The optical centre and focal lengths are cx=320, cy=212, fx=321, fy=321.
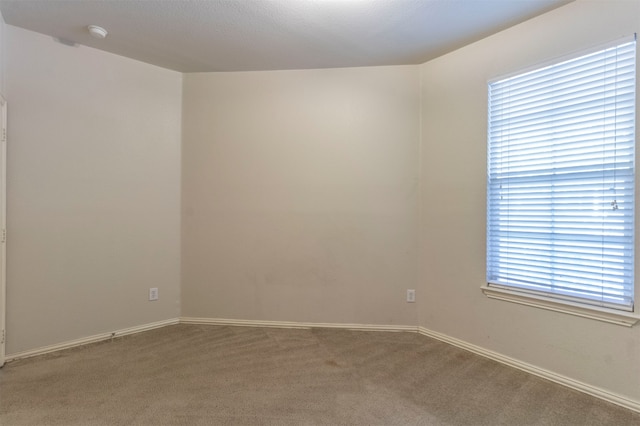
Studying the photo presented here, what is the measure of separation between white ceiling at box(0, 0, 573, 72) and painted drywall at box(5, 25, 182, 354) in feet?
0.90

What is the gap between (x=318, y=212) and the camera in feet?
10.3

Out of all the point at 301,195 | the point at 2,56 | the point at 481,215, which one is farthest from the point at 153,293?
the point at 481,215

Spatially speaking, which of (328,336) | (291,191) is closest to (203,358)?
(328,336)

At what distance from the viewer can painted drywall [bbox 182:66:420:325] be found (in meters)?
3.05

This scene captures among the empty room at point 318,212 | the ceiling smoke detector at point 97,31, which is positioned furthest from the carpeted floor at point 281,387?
the ceiling smoke detector at point 97,31

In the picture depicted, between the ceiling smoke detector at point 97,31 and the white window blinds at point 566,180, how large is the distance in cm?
301

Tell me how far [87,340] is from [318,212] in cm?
228

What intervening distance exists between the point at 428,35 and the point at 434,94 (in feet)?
1.86

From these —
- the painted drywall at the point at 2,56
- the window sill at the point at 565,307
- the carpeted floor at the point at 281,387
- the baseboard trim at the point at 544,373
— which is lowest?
the carpeted floor at the point at 281,387

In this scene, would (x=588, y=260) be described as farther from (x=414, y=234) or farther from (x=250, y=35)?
(x=250, y=35)

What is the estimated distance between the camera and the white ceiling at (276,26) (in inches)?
83.2

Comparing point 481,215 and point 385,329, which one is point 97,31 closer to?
point 481,215

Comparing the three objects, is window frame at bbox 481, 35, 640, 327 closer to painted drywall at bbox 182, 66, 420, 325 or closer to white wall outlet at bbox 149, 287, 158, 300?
painted drywall at bbox 182, 66, 420, 325

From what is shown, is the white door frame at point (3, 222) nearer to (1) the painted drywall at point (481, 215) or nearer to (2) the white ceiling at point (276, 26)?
(2) the white ceiling at point (276, 26)
